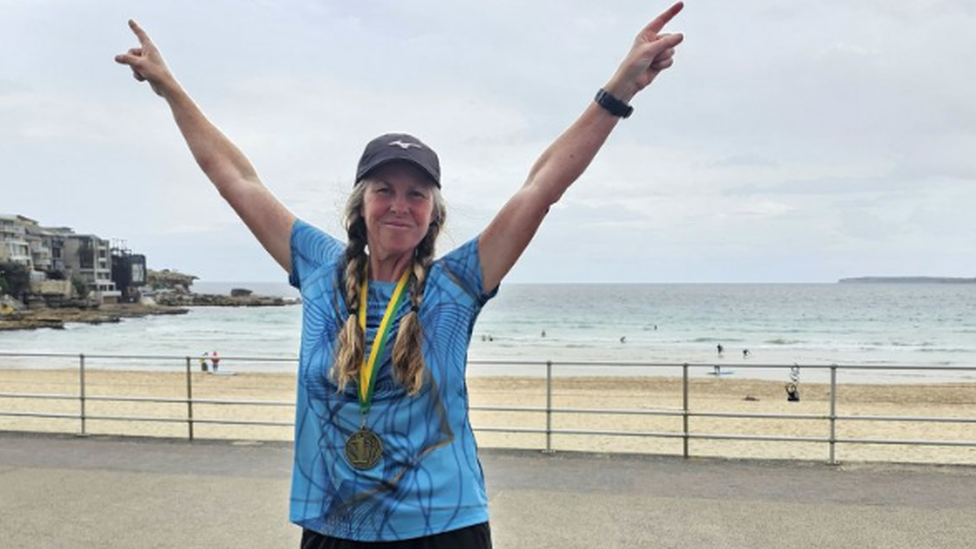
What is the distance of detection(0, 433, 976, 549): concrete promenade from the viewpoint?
4.99m

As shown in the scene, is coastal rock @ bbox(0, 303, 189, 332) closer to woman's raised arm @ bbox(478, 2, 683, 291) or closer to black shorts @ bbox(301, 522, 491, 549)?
black shorts @ bbox(301, 522, 491, 549)

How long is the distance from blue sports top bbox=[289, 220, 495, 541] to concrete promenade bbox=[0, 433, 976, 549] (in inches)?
137

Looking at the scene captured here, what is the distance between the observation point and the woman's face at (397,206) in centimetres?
162

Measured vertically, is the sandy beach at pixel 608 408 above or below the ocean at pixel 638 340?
above

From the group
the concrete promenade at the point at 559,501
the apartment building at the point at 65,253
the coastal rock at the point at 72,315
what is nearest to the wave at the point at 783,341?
the concrete promenade at the point at 559,501

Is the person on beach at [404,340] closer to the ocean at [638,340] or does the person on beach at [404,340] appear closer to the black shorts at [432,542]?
the black shorts at [432,542]

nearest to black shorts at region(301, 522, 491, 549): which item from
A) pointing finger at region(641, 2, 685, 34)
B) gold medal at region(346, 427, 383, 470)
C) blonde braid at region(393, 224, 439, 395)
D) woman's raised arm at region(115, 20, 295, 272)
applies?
gold medal at region(346, 427, 383, 470)

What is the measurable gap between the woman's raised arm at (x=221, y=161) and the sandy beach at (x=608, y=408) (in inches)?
249

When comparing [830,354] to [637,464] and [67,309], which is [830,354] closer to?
[637,464]

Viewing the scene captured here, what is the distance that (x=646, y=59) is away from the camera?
1.59 meters

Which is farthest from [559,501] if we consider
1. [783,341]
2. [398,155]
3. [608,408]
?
[783,341]

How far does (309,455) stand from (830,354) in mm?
40256

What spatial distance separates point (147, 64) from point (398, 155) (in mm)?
810

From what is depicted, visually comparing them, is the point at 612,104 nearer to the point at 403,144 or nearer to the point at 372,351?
the point at 403,144
